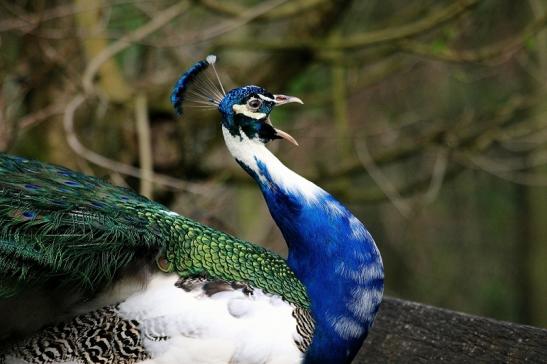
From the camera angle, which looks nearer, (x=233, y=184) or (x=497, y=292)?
(x=233, y=184)

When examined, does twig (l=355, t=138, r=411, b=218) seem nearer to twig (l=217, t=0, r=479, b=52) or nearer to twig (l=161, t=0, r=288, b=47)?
twig (l=217, t=0, r=479, b=52)

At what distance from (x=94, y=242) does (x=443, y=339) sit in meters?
1.01

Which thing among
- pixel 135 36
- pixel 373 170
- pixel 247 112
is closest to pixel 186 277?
pixel 247 112

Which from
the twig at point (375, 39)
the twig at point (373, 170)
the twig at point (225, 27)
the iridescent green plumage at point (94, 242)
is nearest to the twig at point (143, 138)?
the twig at point (225, 27)

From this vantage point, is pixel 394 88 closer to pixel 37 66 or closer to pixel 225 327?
pixel 37 66

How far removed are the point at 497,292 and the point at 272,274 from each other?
26.4 ft

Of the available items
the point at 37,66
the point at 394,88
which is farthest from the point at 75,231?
the point at 394,88

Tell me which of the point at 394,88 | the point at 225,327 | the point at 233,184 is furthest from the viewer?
the point at 394,88

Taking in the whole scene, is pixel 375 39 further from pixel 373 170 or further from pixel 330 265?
pixel 330 265

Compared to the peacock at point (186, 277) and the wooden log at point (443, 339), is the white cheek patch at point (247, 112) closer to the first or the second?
the peacock at point (186, 277)

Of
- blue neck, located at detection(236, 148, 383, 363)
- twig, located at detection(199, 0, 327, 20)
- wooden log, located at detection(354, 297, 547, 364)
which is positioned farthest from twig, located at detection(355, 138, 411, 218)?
blue neck, located at detection(236, 148, 383, 363)

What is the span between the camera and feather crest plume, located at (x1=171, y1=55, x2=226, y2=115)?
256 centimetres

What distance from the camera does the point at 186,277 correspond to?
7.66 ft

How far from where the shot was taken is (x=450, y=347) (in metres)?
2.50
